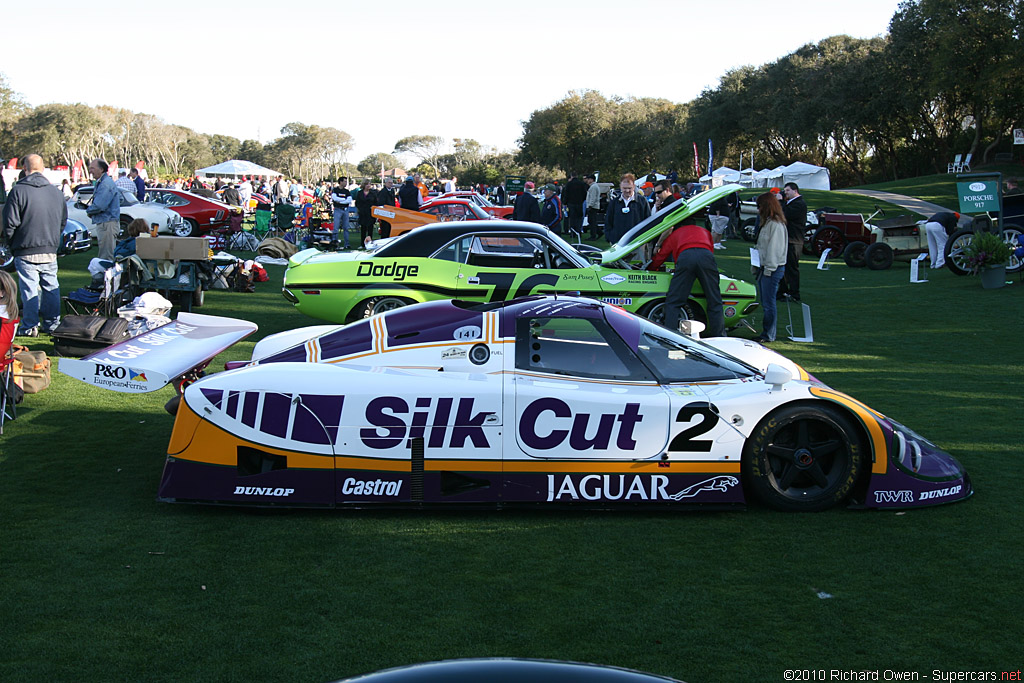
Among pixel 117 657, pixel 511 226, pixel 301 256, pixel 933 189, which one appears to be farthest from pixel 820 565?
pixel 933 189

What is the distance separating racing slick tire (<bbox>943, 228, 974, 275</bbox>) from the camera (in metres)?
15.3

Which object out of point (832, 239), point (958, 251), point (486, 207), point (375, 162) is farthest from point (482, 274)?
point (375, 162)

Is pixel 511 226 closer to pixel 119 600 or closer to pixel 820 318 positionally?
pixel 820 318

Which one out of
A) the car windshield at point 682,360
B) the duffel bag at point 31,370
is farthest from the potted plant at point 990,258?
the duffel bag at point 31,370

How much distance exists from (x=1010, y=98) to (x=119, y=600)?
43.4m

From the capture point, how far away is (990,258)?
13789 mm

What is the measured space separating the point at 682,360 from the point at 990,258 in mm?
11306

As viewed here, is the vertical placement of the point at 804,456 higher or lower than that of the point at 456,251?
lower

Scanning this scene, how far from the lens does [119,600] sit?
3.67m

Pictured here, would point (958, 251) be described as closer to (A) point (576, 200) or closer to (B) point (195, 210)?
(A) point (576, 200)

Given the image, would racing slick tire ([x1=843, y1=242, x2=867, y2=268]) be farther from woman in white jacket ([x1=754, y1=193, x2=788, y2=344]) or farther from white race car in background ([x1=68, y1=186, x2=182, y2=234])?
white race car in background ([x1=68, y1=186, x2=182, y2=234])

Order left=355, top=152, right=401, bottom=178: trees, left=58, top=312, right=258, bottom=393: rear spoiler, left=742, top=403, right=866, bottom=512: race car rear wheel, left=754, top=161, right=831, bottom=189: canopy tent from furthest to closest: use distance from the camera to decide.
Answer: left=355, top=152, right=401, bottom=178: trees < left=754, top=161, right=831, bottom=189: canopy tent < left=742, top=403, right=866, bottom=512: race car rear wheel < left=58, top=312, right=258, bottom=393: rear spoiler

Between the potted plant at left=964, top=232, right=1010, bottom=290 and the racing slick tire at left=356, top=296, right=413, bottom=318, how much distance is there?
10255 millimetres

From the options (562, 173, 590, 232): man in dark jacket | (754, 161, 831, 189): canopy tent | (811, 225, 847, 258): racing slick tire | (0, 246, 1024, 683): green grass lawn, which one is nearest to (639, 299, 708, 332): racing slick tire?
(0, 246, 1024, 683): green grass lawn
